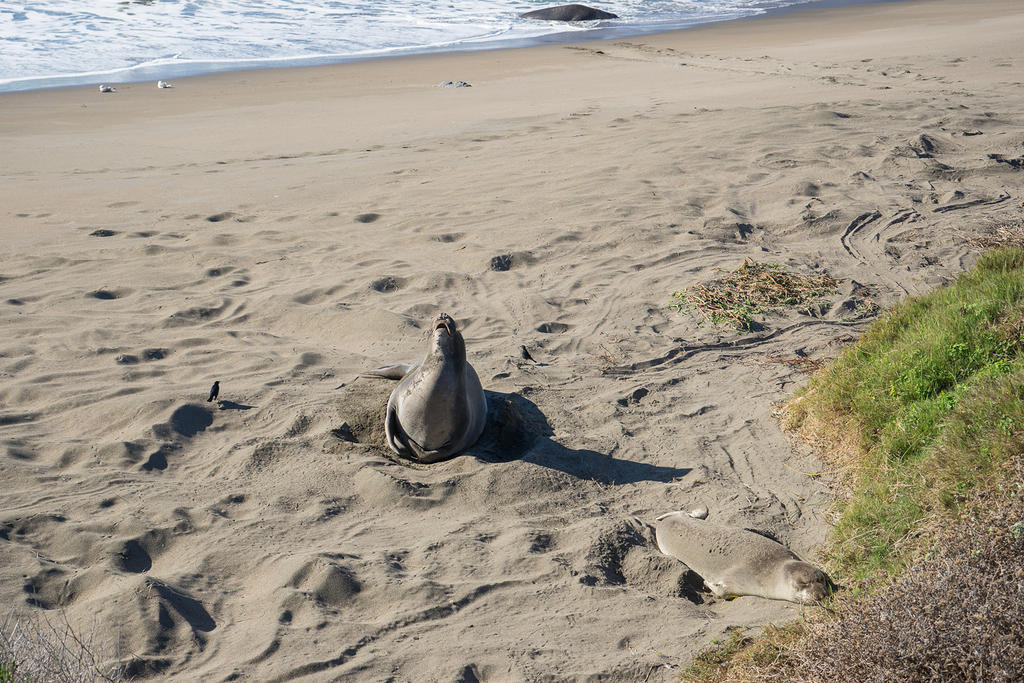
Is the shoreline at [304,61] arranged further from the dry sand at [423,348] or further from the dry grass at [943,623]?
the dry grass at [943,623]

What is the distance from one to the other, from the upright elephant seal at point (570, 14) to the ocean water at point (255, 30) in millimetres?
723

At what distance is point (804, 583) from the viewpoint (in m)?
3.63

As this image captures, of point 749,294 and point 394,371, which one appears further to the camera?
point 749,294

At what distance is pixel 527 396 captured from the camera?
582cm

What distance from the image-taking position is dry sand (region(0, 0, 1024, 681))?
12.5 ft

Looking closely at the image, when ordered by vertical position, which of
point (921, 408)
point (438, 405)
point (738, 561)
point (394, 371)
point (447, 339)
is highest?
point (447, 339)

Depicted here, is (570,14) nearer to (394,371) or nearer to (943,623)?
(394,371)

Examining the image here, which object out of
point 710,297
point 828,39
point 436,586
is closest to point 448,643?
point 436,586

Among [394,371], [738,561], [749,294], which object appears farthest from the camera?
[749,294]

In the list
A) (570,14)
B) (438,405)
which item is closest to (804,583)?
(438,405)

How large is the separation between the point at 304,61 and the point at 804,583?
67.3 ft

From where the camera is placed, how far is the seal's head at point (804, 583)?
3.59 metres

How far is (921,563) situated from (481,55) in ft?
66.1

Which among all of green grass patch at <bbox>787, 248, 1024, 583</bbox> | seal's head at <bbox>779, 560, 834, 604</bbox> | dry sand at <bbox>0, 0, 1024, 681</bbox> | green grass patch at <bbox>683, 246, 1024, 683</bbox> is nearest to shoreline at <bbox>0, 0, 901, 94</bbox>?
dry sand at <bbox>0, 0, 1024, 681</bbox>
